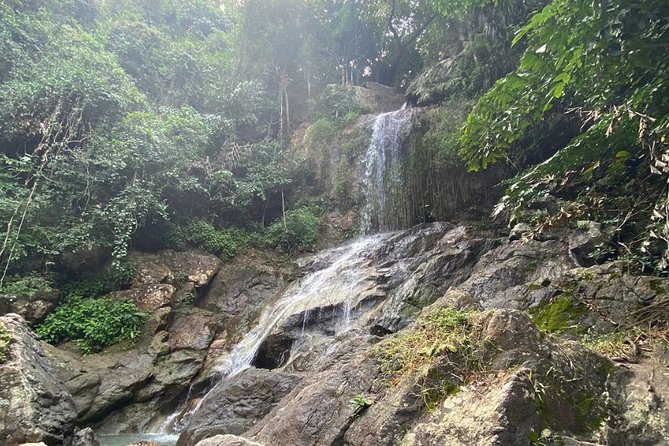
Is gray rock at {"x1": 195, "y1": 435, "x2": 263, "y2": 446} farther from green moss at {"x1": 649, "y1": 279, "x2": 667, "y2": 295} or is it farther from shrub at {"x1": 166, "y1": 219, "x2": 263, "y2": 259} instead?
shrub at {"x1": 166, "y1": 219, "x2": 263, "y2": 259}

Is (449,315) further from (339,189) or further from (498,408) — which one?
(339,189)

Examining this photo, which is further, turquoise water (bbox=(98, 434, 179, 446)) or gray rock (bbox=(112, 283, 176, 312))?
gray rock (bbox=(112, 283, 176, 312))

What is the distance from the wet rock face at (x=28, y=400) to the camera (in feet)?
16.1

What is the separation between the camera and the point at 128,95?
507 inches

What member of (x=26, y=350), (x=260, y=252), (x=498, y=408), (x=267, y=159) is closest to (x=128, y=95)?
(x=267, y=159)

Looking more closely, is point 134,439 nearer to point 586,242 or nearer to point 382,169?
point 586,242

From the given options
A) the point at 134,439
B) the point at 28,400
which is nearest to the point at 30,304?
the point at 134,439

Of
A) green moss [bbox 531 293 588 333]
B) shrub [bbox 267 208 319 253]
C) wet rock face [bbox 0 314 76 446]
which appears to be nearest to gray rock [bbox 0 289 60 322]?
wet rock face [bbox 0 314 76 446]

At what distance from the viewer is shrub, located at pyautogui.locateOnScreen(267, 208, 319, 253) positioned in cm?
1436

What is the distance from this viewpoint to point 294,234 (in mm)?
14359

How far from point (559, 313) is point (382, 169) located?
1021 centimetres

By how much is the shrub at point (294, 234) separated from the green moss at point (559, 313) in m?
9.81

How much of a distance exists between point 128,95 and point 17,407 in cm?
1031

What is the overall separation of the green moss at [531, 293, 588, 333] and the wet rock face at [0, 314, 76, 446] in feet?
20.2
